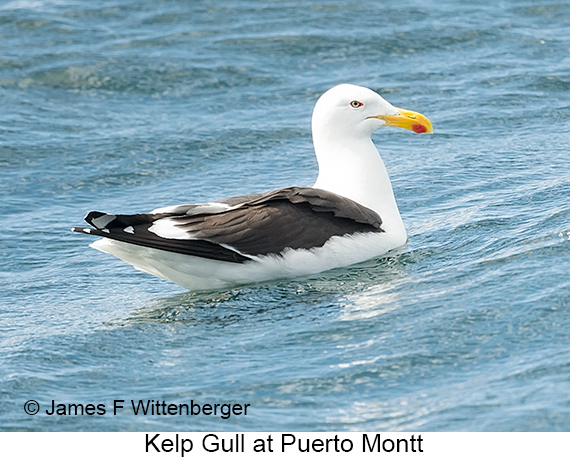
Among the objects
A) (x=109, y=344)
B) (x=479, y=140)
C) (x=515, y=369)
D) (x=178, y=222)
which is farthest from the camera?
(x=479, y=140)

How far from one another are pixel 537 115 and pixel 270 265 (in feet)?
17.6

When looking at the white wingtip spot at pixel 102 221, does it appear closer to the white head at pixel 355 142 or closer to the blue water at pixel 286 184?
the blue water at pixel 286 184

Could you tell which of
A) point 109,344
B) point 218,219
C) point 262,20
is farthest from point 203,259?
point 262,20

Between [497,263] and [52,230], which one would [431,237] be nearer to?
[497,263]

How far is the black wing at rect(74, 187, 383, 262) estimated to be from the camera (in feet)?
21.2

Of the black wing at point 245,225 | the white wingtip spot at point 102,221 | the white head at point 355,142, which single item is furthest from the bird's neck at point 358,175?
the white wingtip spot at point 102,221

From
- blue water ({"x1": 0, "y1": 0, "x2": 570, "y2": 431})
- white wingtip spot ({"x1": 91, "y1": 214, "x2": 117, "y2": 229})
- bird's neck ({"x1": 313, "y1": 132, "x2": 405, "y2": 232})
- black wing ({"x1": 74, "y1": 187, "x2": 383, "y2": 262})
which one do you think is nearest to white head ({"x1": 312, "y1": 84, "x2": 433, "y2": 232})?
bird's neck ({"x1": 313, "y1": 132, "x2": 405, "y2": 232})

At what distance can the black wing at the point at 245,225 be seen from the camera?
6.47 m

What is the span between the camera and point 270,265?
680 centimetres

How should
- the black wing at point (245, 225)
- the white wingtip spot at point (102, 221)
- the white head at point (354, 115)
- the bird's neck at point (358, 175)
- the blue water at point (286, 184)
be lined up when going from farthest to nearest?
the white head at point (354, 115), the bird's neck at point (358, 175), the black wing at point (245, 225), the white wingtip spot at point (102, 221), the blue water at point (286, 184)

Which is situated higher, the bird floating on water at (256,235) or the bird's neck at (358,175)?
the bird's neck at (358,175)

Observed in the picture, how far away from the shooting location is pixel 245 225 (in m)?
6.72

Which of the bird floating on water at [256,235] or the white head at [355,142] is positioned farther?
the white head at [355,142]

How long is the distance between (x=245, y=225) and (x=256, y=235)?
10cm
